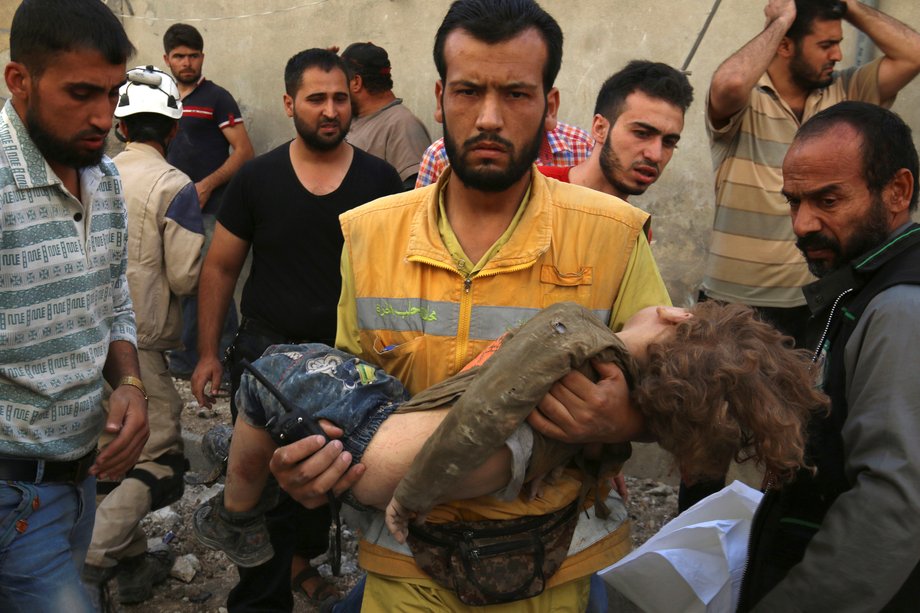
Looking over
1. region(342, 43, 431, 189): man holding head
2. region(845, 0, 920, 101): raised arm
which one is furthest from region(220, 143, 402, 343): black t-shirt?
region(845, 0, 920, 101): raised arm

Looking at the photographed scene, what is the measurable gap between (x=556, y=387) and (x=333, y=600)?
269 centimetres

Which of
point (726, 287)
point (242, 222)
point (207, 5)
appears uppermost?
point (207, 5)

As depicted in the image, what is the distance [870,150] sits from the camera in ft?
7.56

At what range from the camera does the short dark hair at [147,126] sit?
445 centimetres

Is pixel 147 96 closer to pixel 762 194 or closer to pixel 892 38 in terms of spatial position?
pixel 762 194

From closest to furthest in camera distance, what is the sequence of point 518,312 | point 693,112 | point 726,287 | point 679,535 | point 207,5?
point 518,312
point 679,535
point 726,287
point 693,112
point 207,5

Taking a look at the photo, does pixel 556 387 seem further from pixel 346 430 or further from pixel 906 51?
pixel 906 51

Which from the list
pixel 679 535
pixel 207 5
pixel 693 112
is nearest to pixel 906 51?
pixel 693 112

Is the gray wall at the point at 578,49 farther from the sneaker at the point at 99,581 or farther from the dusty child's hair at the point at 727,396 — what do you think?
the sneaker at the point at 99,581

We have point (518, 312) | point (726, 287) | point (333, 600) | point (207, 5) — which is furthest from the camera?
point (207, 5)

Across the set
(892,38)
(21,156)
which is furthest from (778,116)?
(21,156)

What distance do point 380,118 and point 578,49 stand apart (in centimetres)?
142

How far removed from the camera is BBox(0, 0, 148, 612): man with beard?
239 centimetres

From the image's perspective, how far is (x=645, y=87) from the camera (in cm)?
381
